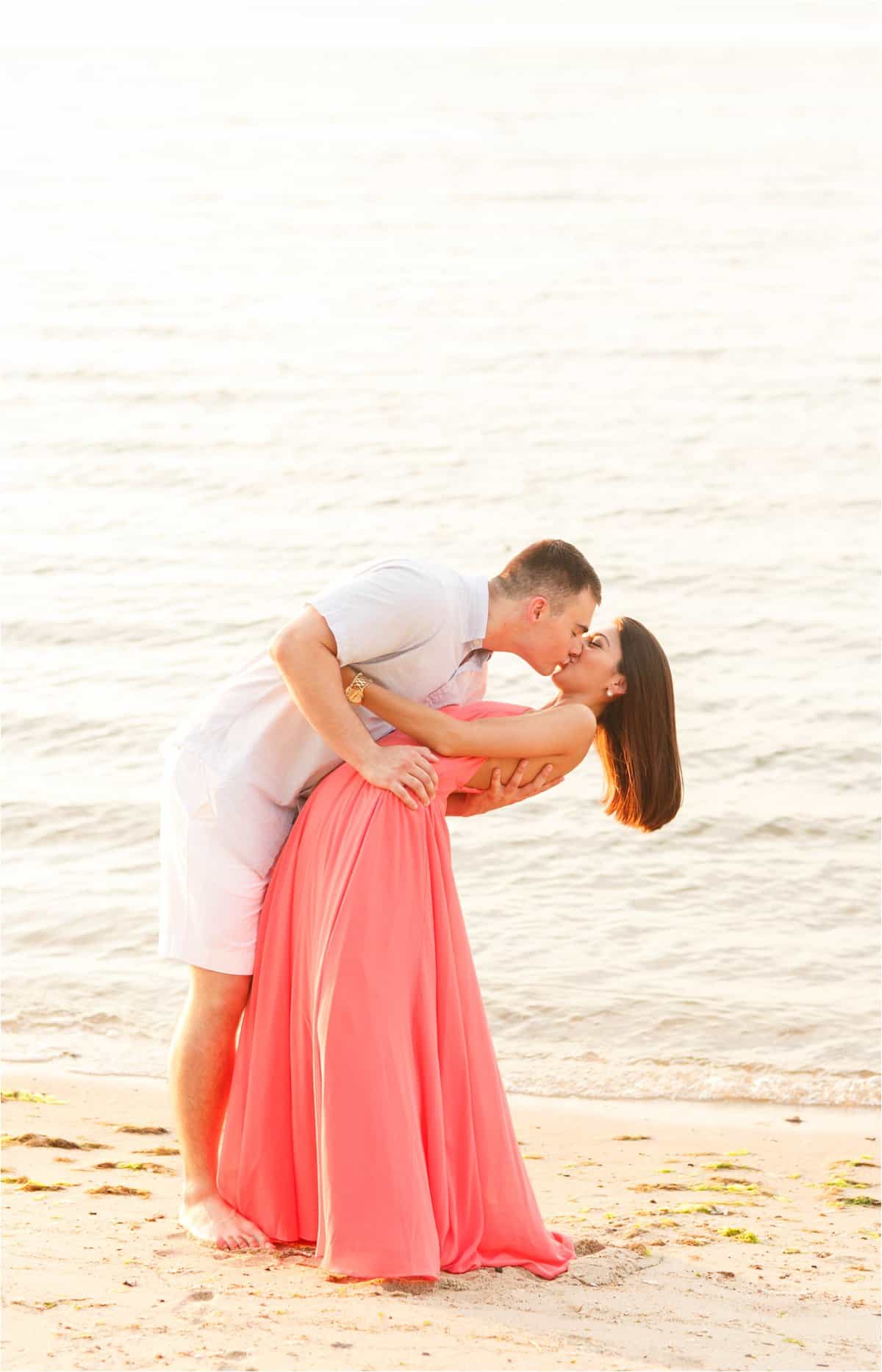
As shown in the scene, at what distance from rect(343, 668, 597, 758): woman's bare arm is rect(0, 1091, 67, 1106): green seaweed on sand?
9.01 ft

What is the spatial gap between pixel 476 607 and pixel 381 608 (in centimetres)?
30

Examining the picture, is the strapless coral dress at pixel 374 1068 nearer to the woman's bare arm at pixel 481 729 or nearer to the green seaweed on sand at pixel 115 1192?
the woman's bare arm at pixel 481 729

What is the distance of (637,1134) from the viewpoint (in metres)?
6.14

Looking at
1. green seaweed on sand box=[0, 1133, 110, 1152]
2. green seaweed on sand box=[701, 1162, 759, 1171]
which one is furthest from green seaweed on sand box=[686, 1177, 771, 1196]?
green seaweed on sand box=[0, 1133, 110, 1152]

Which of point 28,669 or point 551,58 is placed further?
point 551,58

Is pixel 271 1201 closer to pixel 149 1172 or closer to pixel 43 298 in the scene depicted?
pixel 149 1172

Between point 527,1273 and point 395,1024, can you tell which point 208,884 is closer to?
point 395,1024

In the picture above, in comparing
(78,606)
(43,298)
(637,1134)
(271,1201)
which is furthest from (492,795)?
(43,298)

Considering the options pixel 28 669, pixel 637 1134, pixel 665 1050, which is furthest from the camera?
pixel 28 669

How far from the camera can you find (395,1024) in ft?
13.1

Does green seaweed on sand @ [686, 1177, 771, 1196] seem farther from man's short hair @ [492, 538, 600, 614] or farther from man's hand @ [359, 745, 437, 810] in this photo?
man's short hair @ [492, 538, 600, 614]

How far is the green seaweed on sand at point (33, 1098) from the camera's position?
20.0ft

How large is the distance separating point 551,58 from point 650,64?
12.2 feet

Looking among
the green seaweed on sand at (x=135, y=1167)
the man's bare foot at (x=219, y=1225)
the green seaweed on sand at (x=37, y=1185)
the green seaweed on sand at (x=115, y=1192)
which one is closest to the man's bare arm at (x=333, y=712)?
the man's bare foot at (x=219, y=1225)
